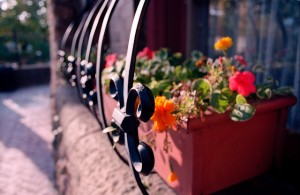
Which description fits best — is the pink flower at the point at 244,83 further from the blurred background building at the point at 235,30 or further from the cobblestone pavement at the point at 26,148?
the cobblestone pavement at the point at 26,148

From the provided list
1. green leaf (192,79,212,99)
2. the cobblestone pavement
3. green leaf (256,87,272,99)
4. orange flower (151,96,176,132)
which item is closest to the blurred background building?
green leaf (256,87,272,99)

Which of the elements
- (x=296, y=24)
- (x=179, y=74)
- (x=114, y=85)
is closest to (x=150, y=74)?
(x=179, y=74)

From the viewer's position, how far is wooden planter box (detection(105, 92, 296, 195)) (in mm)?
799

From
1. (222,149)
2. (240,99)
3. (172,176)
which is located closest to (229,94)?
(240,99)

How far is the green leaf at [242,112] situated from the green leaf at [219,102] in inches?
1.2

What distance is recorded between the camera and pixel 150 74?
1214mm

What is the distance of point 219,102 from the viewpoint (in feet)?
2.69

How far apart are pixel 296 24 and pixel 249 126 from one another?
0.84m

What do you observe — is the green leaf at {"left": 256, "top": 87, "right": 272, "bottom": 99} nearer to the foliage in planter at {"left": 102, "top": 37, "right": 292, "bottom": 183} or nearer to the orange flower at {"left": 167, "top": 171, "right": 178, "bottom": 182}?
the foliage in planter at {"left": 102, "top": 37, "right": 292, "bottom": 183}

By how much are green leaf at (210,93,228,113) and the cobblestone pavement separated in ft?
6.16

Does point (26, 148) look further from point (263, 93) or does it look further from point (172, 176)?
point (263, 93)

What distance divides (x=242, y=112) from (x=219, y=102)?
0.08m

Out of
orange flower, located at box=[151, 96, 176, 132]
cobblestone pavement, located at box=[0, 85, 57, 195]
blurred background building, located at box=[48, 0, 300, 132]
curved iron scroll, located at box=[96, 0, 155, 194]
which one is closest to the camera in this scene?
curved iron scroll, located at box=[96, 0, 155, 194]

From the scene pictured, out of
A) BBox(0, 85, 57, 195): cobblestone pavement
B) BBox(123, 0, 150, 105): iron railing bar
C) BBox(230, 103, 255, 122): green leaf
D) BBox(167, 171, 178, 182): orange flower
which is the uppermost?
BBox(123, 0, 150, 105): iron railing bar
